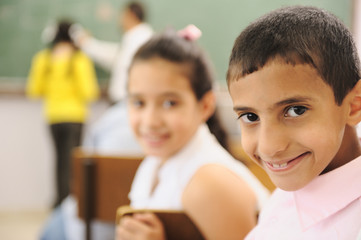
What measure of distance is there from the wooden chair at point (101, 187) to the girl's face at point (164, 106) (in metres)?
0.37

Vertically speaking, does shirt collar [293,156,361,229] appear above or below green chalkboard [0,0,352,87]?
above

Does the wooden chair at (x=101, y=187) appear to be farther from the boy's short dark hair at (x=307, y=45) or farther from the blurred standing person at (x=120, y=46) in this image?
the blurred standing person at (x=120, y=46)

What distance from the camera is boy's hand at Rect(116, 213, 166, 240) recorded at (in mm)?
931

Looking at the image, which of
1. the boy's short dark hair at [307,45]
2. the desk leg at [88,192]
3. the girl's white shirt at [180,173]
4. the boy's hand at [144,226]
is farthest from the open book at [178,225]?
the desk leg at [88,192]

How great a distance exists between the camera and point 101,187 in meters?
1.70

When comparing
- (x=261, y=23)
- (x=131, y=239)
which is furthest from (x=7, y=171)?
(x=261, y=23)

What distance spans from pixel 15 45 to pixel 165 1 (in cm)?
142

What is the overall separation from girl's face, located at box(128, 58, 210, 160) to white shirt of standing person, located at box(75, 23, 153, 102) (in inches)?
104

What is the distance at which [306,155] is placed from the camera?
2.08ft

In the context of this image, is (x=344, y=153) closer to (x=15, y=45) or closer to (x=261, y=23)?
(x=261, y=23)

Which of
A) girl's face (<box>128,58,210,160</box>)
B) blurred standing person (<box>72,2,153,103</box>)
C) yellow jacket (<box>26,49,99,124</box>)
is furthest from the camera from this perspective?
yellow jacket (<box>26,49,99,124</box>)

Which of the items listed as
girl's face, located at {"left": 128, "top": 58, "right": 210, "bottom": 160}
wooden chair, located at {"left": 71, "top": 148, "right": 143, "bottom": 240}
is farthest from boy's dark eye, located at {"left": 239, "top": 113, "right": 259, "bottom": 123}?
wooden chair, located at {"left": 71, "top": 148, "right": 143, "bottom": 240}

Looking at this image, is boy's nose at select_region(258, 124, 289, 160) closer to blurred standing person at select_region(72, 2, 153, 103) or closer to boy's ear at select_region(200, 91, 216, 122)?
boy's ear at select_region(200, 91, 216, 122)

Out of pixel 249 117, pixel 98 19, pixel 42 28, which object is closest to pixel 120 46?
pixel 98 19
